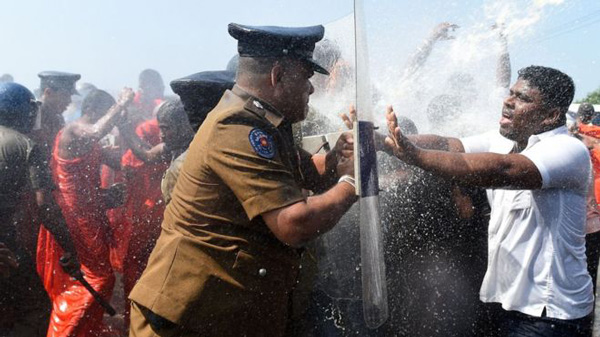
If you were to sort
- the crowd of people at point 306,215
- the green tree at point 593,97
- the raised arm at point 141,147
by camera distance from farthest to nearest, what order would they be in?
the green tree at point 593,97 < the raised arm at point 141,147 < the crowd of people at point 306,215

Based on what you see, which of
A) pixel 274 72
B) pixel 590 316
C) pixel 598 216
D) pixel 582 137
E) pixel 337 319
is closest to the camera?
pixel 274 72

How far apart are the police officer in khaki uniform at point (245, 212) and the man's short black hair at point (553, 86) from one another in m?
1.03

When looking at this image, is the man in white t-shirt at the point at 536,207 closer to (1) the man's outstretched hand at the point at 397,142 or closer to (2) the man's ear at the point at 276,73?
(1) the man's outstretched hand at the point at 397,142

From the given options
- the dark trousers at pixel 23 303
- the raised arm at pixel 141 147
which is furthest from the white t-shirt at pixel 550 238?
the dark trousers at pixel 23 303

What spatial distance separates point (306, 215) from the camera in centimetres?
181

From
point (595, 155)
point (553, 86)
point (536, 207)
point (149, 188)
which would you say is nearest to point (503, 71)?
point (595, 155)

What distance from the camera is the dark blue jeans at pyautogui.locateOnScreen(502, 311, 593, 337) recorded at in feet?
7.68

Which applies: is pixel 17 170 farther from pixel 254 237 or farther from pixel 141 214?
pixel 254 237

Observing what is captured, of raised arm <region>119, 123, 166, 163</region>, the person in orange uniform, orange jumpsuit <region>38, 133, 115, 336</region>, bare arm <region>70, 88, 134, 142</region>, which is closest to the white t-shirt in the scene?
the person in orange uniform

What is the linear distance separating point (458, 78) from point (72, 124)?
3.23 meters

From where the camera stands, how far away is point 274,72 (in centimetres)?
204

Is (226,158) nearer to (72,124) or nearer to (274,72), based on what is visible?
(274,72)

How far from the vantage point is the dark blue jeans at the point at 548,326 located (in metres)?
2.34

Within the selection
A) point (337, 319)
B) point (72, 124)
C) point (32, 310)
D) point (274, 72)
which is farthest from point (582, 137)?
point (32, 310)
